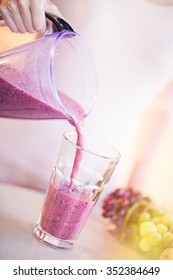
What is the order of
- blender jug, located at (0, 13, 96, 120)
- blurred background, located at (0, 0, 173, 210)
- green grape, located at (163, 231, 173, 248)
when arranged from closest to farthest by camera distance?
blender jug, located at (0, 13, 96, 120), green grape, located at (163, 231, 173, 248), blurred background, located at (0, 0, 173, 210)

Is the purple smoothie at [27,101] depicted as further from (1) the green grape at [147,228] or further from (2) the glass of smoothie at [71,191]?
(1) the green grape at [147,228]

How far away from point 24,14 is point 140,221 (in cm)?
47

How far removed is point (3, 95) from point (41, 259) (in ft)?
0.94

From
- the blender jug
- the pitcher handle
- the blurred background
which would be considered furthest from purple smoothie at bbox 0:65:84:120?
the blurred background

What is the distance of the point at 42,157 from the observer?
1095 mm

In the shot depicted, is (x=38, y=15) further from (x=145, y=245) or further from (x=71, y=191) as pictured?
(x=145, y=245)

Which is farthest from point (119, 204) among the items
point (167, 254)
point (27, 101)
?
point (27, 101)

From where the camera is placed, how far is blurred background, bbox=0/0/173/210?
1.05 meters

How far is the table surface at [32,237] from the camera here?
659 mm

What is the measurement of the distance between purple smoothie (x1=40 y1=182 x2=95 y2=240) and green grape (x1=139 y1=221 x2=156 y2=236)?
154 millimetres

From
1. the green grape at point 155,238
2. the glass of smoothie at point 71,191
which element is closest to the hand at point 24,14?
the glass of smoothie at point 71,191

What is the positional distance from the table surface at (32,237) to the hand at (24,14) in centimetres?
35

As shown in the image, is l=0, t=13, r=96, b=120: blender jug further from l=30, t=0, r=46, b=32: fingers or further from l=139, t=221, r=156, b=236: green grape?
l=139, t=221, r=156, b=236: green grape

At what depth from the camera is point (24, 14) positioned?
683 millimetres
